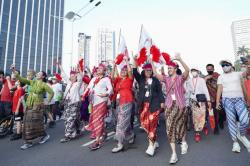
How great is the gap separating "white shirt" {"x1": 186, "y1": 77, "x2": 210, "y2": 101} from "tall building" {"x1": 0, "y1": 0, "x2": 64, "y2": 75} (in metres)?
89.6

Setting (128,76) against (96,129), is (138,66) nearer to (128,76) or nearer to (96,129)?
(128,76)

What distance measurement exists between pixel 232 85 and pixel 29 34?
123 meters

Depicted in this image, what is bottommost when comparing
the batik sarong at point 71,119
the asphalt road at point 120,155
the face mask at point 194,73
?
the asphalt road at point 120,155

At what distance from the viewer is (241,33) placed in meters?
165

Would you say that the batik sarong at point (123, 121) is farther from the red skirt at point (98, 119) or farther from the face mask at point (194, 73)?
the face mask at point (194, 73)

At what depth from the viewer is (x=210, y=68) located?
580cm

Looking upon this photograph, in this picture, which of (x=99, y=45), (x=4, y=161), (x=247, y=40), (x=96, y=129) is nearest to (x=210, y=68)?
(x=96, y=129)

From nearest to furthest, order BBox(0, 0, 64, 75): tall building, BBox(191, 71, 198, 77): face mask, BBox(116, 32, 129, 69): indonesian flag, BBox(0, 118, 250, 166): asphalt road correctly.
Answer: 1. BBox(0, 118, 250, 166): asphalt road
2. BBox(116, 32, 129, 69): indonesian flag
3. BBox(191, 71, 198, 77): face mask
4. BBox(0, 0, 64, 75): tall building

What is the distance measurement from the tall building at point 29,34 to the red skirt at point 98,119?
89.5 meters

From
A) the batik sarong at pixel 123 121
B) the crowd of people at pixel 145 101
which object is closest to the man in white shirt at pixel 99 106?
the crowd of people at pixel 145 101

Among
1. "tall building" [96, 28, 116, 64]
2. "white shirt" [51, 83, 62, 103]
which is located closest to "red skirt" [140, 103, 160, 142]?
"white shirt" [51, 83, 62, 103]

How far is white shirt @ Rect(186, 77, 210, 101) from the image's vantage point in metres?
5.21

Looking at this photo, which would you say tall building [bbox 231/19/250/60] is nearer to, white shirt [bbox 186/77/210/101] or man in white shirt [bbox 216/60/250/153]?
white shirt [bbox 186/77/210/101]

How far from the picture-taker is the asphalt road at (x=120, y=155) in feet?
11.3
